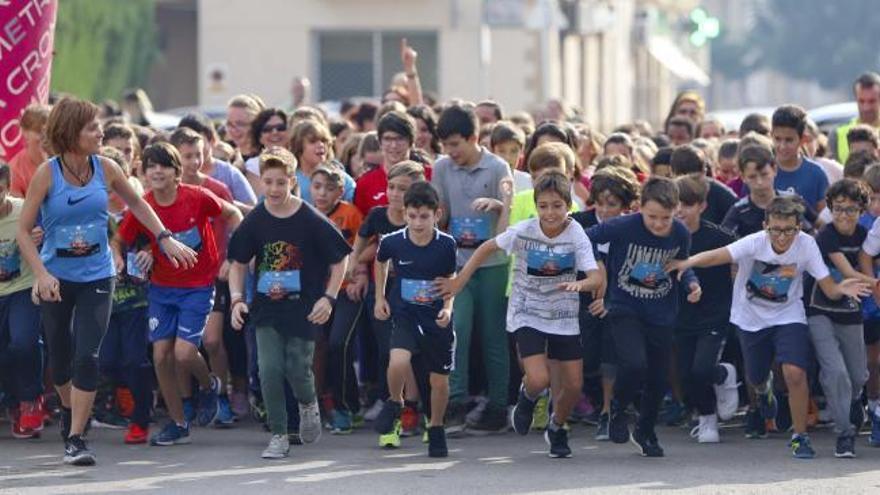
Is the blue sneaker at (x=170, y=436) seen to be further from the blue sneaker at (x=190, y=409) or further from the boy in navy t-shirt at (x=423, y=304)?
the boy in navy t-shirt at (x=423, y=304)

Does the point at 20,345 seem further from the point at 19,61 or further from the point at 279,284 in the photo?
the point at 19,61

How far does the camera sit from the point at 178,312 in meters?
13.0

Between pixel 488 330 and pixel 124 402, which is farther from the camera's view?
pixel 124 402

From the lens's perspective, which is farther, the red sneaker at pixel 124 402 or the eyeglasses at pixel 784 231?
the red sneaker at pixel 124 402

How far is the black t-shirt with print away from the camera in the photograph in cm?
1223

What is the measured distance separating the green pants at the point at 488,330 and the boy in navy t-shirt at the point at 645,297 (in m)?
1.17

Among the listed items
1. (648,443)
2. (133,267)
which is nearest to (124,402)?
(133,267)

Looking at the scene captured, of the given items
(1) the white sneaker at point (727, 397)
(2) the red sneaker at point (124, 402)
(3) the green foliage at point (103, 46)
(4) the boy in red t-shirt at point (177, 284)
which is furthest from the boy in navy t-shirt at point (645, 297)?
(3) the green foliage at point (103, 46)

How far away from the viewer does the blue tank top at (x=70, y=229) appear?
11.7 meters

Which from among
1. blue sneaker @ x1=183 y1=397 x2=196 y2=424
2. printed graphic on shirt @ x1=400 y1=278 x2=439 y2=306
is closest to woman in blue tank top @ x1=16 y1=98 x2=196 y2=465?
printed graphic on shirt @ x1=400 y1=278 x2=439 y2=306

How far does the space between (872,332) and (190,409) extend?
4011 mm

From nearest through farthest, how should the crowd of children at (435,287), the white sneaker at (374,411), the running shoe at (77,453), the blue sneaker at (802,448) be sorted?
the running shoe at (77,453) < the crowd of children at (435,287) < the blue sneaker at (802,448) < the white sneaker at (374,411)

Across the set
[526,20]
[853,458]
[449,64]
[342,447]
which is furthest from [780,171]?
[449,64]

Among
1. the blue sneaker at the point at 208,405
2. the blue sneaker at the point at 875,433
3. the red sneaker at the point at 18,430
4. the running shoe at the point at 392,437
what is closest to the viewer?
the running shoe at the point at 392,437
